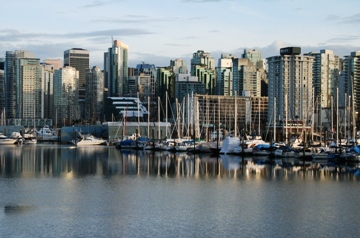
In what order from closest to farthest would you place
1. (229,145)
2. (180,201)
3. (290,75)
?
(180,201)
(229,145)
(290,75)

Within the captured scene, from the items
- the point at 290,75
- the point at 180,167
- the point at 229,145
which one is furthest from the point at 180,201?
the point at 290,75

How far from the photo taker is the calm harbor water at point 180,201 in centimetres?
3022

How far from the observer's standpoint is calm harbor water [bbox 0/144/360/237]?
3022cm

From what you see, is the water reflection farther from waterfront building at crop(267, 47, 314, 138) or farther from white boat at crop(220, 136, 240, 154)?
waterfront building at crop(267, 47, 314, 138)

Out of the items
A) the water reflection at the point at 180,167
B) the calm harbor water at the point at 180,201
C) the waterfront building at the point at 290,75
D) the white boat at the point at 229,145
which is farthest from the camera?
the waterfront building at the point at 290,75

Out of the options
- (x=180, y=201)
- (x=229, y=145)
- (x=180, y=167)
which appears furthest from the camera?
(x=229, y=145)

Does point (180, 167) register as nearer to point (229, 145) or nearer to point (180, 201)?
point (229, 145)

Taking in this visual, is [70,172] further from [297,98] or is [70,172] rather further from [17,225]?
[297,98]

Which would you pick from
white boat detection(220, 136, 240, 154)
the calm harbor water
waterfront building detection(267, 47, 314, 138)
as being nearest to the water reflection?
the calm harbor water

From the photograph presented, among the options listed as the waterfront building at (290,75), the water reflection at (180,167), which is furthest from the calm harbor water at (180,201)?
the waterfront building at (290,75)

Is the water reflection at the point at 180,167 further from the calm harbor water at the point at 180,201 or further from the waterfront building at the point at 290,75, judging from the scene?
the waterfront building at the point at 290,75

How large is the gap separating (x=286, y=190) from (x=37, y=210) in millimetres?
15897

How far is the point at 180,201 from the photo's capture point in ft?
126

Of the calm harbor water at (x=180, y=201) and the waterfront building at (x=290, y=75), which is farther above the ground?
the waterfront building at (x=290, y=75)
